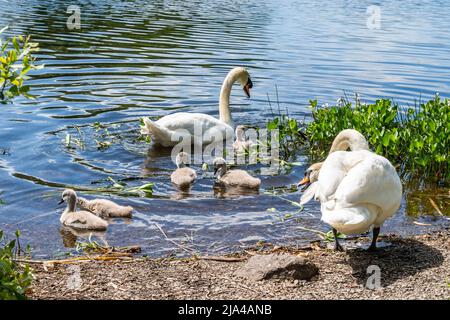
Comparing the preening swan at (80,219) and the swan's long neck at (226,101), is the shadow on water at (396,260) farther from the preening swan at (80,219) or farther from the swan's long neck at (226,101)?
the swan's long neck at (226,101)

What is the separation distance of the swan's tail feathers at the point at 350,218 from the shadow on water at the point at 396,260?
44 centimetres

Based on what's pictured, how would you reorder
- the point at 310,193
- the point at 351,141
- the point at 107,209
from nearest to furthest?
1. the point at 310,193
2. the point at 351,141
3. the point at 107,209

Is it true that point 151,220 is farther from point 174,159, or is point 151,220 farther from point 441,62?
point 441,62

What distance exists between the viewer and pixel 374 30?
2639 cm

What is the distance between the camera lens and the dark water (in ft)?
27.7

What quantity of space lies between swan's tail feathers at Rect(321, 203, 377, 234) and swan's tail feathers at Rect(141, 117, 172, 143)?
507cm

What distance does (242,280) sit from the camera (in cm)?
612

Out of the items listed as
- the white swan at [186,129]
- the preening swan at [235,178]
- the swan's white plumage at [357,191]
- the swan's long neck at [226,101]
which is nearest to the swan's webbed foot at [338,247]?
the swan's white plumage at [357,191]

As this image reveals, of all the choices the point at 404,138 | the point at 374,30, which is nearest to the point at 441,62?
the point at 374,30

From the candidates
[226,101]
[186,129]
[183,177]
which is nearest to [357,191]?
[183,177]

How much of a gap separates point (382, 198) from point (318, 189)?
2.11 feet

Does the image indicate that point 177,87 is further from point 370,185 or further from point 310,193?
point 370,185

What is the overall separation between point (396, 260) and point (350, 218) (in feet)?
2.94
